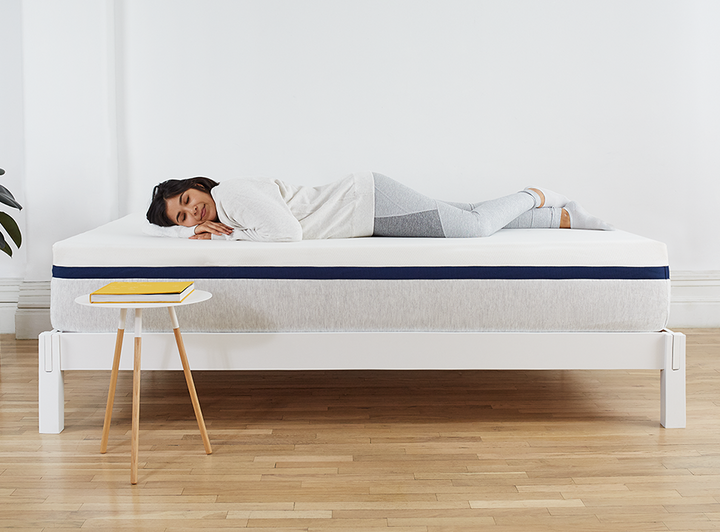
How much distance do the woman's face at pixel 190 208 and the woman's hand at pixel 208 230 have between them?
8 centimetres

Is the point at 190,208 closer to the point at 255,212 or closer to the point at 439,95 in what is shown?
the point at 255,212

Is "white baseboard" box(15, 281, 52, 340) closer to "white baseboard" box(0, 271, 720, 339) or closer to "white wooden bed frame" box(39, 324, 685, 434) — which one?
"white baseboard" box(0, 271, 720, 339)

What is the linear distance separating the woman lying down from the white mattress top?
0.16 m

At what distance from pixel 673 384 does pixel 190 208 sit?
1.69 metres

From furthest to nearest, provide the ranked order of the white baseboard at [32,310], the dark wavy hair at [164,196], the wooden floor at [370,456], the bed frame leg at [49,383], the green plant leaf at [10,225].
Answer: the white baseboard at [32,310]
the green plant leaf at [10,225]
the dark wavy hair at [164,196]
the bed frame leg at [49,383]
the wooden floor at [370,456]

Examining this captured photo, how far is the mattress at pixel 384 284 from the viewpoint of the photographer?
2.03 metres

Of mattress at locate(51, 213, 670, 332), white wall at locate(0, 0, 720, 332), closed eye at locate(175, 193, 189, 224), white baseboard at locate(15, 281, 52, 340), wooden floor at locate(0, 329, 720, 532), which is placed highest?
white wall at locate(0, 0, 720, 332)

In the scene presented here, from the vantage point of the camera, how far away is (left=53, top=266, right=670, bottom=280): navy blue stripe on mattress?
2025mm

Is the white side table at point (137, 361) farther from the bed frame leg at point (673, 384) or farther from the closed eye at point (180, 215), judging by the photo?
the bed frame leg at point (673, 384)

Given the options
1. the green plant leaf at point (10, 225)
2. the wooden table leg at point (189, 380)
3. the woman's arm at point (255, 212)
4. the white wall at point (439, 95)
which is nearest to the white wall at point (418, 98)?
the white wall at point (439, 95)

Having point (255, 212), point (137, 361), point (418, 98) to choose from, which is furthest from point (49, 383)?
point (418, 98)

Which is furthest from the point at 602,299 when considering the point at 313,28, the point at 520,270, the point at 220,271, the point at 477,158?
the point at 313,28

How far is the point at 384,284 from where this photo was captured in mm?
2035

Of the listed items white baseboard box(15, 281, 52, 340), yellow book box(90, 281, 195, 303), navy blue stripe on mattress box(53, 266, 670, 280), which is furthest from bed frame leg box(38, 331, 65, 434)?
white baseboard box(15, 281, 52, 340)
